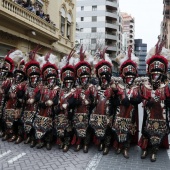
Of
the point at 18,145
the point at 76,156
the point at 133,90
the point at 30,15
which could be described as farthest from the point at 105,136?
the point at 30,15

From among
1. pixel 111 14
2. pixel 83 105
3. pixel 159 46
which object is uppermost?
pixel 111 14

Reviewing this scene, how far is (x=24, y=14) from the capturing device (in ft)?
40.1

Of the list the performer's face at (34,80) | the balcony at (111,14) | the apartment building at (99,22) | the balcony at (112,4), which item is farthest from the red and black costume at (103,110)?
the balcony at (112,4)

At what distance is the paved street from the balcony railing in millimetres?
7036

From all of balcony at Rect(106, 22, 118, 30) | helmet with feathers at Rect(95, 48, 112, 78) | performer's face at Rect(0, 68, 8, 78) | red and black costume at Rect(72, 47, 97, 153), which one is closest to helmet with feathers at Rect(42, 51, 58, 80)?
red and black costume at Rect(72, 47, 97, 153)

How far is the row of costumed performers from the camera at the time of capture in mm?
4746

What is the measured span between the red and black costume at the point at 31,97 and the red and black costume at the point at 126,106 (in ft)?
5.51

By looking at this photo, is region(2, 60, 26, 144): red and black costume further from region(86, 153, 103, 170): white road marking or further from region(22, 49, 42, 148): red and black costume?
region(86, 153, 103, 170): white road marking

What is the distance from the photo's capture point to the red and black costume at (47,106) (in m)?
5.14

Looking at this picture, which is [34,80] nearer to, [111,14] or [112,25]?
[112,25]

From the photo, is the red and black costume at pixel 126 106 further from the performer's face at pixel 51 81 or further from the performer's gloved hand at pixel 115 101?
the performer's face at pixel 51 81

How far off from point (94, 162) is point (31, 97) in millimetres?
1897

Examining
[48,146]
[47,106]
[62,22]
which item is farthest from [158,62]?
[62,22]

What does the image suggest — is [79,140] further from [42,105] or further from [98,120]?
[42,105]
